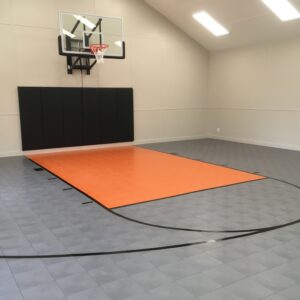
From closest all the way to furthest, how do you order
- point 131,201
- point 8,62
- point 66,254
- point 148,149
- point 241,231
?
point 66,254 < point 241,231 < point 131,201 < point 8,62 < point 148,149

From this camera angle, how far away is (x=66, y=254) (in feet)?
9.19

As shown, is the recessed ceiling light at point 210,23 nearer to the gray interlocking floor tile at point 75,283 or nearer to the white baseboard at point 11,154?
the white baseboard at point 11,154

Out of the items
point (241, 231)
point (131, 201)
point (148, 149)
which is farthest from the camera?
point (148, 149)

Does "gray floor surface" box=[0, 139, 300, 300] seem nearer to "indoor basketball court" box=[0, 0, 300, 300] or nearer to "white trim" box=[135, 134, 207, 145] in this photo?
"indoor basketball court" box=[0, 0, 300, 300]

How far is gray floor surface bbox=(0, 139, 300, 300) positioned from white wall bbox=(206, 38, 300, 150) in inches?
162

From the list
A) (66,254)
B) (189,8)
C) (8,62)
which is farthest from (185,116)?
(66,254)

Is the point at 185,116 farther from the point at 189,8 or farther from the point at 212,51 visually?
the point at 189,8

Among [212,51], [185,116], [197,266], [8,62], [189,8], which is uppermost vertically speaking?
[189,8]

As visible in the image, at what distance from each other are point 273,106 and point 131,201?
6.10 meters

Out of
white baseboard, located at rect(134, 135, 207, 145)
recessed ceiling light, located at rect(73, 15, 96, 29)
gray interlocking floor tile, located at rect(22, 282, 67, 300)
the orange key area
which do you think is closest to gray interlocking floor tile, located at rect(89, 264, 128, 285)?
gray interlocking floor tile, located at rect(22, 282, 67, 300)

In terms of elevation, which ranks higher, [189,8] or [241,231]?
[189,8]

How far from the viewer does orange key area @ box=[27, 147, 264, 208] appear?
4.58 metres

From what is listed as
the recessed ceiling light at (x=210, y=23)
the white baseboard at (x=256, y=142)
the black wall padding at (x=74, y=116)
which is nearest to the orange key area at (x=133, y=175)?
the black wall padding at (x=74, y=116)

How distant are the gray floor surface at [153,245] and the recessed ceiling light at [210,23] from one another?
5.60 meters
